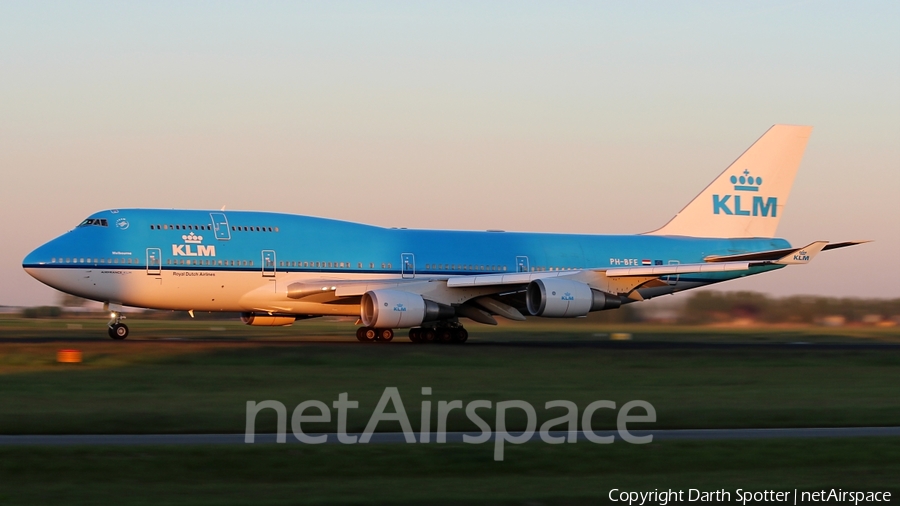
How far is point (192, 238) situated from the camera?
126ft

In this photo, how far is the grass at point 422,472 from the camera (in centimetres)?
1288

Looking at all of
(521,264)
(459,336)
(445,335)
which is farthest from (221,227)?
(521,264)

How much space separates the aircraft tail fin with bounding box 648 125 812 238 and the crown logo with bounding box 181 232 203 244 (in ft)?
65.7

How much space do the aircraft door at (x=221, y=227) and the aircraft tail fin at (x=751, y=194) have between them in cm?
1899

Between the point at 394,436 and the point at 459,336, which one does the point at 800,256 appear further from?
the point at 394,436

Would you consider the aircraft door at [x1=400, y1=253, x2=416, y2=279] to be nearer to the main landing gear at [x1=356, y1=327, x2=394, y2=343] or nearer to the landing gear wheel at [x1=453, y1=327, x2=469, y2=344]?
the main landing gear at [x1=356, y1=327, x2=394, y2=343]

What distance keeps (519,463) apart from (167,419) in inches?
269

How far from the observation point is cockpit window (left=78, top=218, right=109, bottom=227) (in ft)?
124

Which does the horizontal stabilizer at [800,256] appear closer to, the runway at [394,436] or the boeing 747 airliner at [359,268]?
the boeing 747 airliner at [359,268]

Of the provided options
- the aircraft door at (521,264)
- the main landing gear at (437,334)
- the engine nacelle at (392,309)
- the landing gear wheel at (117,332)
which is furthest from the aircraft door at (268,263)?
the aircraft door at (521,264)

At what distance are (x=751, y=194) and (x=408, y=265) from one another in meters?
16.4

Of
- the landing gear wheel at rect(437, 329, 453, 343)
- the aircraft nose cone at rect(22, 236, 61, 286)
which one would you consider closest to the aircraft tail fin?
the landing gear wheel at rect(437, 329, 453, 343)

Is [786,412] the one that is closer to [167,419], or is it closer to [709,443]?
[709,443]

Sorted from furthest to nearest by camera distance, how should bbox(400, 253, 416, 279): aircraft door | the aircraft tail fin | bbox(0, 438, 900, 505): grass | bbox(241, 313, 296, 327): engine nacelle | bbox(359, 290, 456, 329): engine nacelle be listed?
the aircraft tail fin, bbox(400, 253, 416, 279): aircraft door, bbox(241, 313, 296, 327): engine nacelle, bbox(359, 290, 456, 329): engine nacelle, bbox(0, 438, 900, 505): grass
